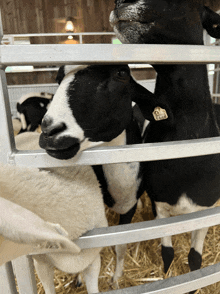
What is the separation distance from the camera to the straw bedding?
1.02 m

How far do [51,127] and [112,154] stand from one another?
173mm

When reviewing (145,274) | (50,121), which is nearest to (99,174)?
(50,121)

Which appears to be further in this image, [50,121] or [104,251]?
[104,251]

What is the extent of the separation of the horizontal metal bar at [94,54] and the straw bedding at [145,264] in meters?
0.94

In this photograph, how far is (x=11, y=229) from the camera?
256 millimetres

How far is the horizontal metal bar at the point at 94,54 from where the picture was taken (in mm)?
415

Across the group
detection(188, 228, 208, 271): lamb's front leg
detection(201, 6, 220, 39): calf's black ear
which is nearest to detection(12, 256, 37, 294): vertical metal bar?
detection(188, 228, 208, 271): lamb's front leg

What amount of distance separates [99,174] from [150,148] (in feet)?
1.50

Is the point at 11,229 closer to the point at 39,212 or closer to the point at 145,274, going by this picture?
the point at 39,212

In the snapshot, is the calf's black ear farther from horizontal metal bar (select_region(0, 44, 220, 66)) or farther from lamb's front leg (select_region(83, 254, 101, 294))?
lamb's front leg (select_region(83, 254, 101, 294))

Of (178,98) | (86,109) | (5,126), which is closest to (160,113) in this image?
(178,98)

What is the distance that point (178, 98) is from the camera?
0.77m

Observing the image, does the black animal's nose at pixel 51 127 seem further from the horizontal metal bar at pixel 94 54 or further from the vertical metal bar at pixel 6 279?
the vertical metal bar at pixel 6 279

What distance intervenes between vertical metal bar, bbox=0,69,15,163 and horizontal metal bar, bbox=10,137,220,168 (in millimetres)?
17
